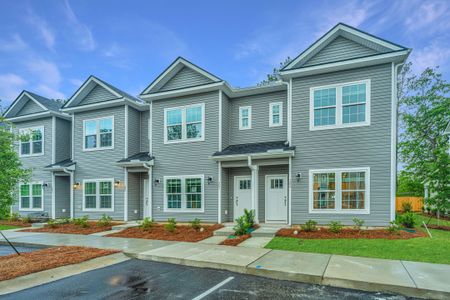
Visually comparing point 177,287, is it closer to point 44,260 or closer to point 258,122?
point 44,260

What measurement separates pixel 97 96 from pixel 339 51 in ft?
41.1

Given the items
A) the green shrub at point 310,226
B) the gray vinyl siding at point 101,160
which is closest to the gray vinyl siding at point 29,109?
the gray vinyl siding at point 101,160

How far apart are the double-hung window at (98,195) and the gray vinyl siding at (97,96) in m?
4.50

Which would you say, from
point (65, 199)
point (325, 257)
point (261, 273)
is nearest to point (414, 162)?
point (325, 257)

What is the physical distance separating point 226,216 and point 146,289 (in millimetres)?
7397

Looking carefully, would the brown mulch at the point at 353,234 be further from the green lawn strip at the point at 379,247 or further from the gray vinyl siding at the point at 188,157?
the gray vinyl siding at the point at 188,157

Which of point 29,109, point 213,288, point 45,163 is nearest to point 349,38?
point 213,288

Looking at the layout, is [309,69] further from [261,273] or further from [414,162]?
[414,162]

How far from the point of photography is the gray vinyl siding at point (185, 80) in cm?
1230

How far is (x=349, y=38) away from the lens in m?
10.0

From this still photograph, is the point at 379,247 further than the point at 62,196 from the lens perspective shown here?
No

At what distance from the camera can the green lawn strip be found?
251 inches

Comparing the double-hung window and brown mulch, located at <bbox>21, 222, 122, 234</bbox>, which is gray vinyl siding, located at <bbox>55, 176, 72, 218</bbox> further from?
brown mulch, located at <bbox>21, 222, 122, 234</bbox>

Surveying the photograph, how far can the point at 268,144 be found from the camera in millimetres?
11680
